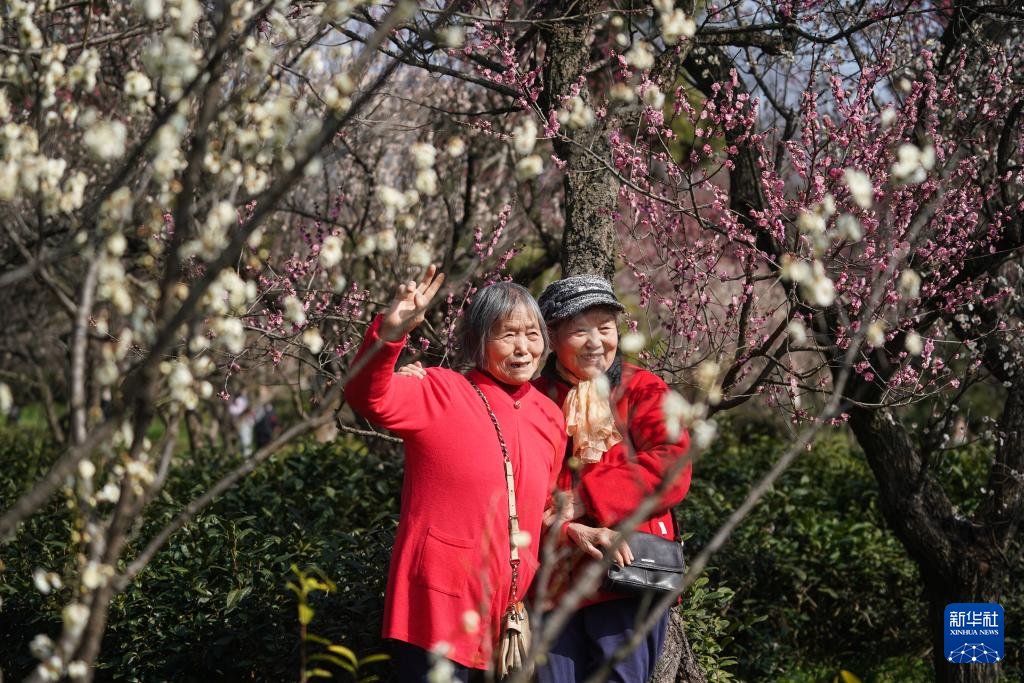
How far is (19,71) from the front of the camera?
232 cm

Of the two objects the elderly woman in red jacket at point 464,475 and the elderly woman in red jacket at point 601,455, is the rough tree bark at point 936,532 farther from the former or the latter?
the elderly woman in red jacket at point 464,475

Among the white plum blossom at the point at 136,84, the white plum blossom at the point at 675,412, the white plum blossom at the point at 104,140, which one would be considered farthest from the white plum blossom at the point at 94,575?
the white plum blossom at the point at 675,412

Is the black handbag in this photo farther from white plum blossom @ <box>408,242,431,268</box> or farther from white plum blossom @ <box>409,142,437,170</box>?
white plum blossom @ <box>409,142,437,170</box>

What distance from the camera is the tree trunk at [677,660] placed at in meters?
3.85

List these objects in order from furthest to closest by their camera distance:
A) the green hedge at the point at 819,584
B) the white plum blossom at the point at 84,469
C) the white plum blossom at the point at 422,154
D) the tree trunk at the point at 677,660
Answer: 1. the green hedge at the point at 819,584
2. the tree trunk at the point at 677,660
3. the white plum blossom at the point at 422,154
4. the white plum blossom at the point at 84,469

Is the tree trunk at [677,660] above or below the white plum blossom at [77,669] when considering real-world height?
below

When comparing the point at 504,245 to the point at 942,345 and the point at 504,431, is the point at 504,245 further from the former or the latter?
the point at 942,345

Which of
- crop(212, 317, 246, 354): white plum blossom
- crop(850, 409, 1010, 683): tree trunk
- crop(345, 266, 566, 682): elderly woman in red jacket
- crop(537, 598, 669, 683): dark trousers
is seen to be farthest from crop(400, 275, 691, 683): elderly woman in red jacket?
crop(850, 409, 1010, 683): tree trunk

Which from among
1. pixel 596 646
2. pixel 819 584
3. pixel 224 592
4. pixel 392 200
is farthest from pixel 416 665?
pixel 819 584

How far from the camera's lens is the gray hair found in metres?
3.17

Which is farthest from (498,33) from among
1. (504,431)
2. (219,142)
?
(219,142)

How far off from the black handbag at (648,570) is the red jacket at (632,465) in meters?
0.06

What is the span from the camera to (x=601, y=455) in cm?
338

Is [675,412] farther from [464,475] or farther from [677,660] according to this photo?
[677,660]
